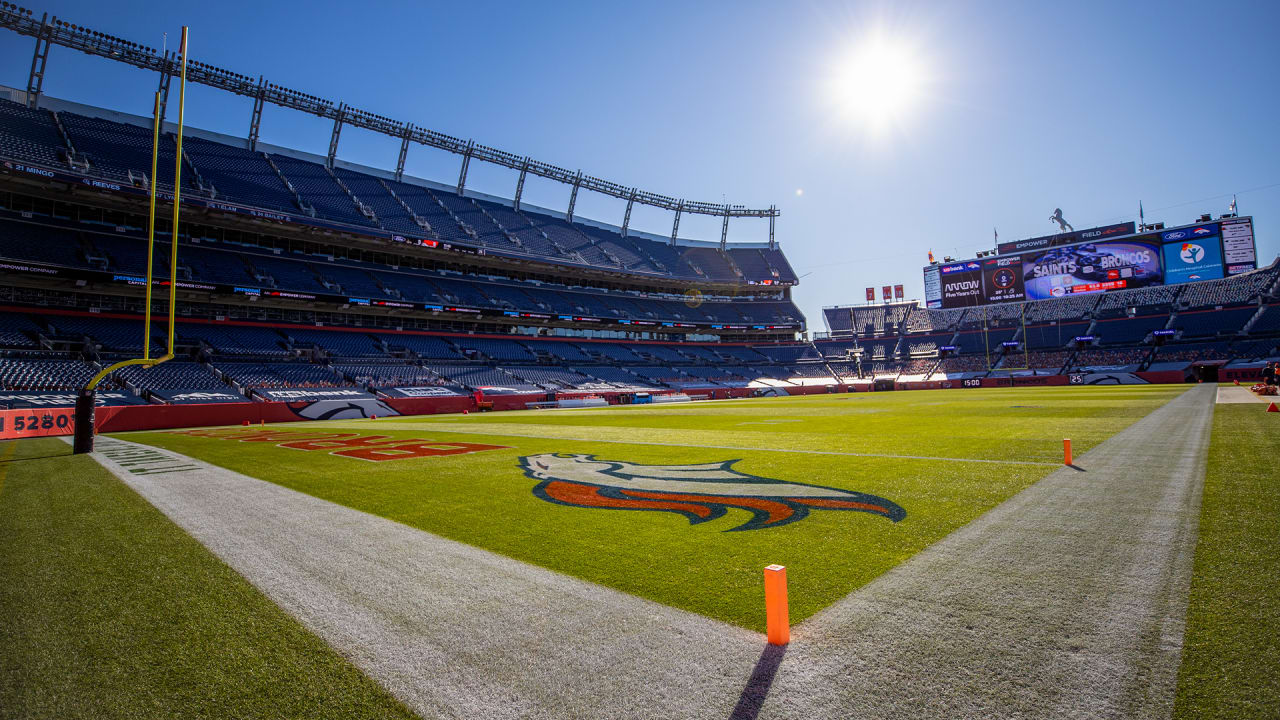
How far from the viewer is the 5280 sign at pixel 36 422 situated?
66.5 feet

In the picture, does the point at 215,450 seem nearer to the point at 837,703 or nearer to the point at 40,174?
the point at 837,703

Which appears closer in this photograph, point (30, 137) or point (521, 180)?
point (30, 137)

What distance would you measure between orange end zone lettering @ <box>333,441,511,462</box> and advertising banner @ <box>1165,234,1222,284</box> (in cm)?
6583

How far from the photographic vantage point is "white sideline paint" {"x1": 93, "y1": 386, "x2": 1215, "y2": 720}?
2404 millimetres

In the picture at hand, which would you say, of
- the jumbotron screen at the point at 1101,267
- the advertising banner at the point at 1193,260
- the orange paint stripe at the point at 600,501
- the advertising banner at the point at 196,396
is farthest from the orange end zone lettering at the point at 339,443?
the advertising banner at the point at 1193,260

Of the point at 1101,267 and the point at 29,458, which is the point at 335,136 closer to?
the point at 29,458

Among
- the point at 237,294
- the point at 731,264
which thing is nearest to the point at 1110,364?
the point at 731,264

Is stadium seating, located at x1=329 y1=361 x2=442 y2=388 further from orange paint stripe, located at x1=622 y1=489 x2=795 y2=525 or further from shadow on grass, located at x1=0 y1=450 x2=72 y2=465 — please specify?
orange paint stripe, located at x1=622 y1=489 x2=795 y2=525

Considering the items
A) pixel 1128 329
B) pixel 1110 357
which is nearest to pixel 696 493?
pixel 1110 357

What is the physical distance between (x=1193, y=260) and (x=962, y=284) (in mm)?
18399

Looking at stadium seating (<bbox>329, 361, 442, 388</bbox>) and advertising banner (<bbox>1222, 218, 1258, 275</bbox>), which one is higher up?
advertising banner (<bbox>1222, 218, 1258, 275</bbox>)

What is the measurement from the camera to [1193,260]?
50062 mm

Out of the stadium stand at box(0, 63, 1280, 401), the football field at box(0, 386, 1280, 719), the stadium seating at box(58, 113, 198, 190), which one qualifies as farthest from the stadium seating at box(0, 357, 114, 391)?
the football field at box(0, 386, 1280, 719)

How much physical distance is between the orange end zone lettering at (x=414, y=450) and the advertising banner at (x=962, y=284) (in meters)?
61.0
